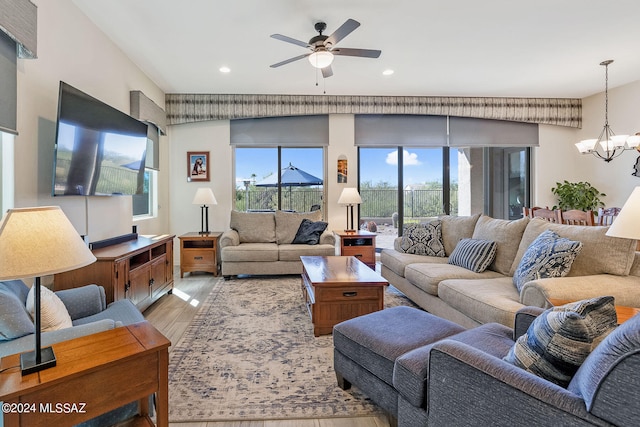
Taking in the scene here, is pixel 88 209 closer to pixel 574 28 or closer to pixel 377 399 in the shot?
pixel 377 399

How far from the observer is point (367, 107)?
5238mm

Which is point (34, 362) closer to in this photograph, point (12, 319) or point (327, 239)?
point (12, 319)

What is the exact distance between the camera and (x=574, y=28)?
10.4 feet

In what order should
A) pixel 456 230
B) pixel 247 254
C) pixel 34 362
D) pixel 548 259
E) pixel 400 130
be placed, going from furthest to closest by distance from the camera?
pixel 400 130, pixel 247 254, pixel 456 230, pixel 548 259, pixel 34 362

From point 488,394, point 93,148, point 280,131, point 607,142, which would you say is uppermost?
point 280,131

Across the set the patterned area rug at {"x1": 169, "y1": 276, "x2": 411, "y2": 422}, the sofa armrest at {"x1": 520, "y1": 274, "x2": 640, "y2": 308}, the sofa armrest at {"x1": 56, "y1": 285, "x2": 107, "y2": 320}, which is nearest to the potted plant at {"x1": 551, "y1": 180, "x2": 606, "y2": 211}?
the sofa armrest at {"x1": 520, "y1": 274, "x2": 640, "y2": 308}

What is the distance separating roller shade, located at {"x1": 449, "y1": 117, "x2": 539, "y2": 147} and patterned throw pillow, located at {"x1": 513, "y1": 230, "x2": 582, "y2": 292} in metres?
3.46

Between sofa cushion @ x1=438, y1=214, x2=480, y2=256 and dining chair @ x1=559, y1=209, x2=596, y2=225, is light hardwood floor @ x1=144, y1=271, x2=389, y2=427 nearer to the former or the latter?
sofa cushion @ x1=438, y1=214, x2=480, y2=256

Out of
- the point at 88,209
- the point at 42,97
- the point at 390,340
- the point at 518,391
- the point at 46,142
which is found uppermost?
the point at 42,97

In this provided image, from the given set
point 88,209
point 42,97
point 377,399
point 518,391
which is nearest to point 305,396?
point 377,399

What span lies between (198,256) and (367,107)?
3.48 m

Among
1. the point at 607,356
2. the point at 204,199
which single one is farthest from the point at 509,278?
the point at 204,199

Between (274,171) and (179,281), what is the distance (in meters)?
2.30

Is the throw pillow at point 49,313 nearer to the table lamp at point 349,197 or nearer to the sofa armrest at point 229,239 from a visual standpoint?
the sofa armrest at point 229,239
